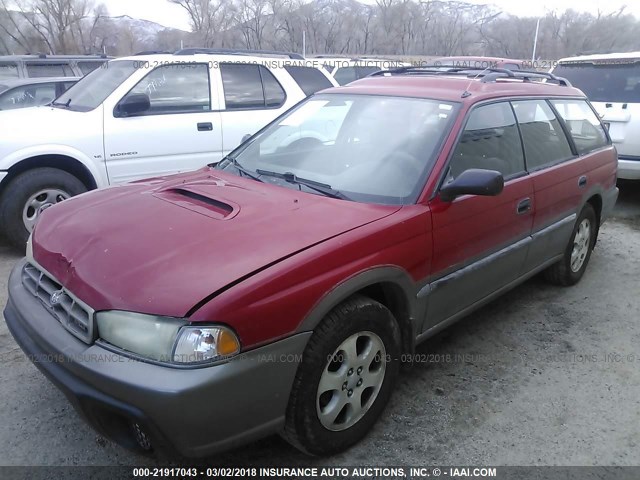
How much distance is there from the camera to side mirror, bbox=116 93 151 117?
5133 millimetres

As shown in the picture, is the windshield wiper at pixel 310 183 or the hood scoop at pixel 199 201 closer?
the hood scoop at pixel 199 201

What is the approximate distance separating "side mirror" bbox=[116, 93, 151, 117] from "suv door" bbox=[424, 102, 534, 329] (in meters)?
3.40

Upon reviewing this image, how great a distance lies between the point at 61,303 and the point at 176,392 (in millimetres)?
743

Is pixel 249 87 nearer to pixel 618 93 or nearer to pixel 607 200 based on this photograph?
pixel 607 200

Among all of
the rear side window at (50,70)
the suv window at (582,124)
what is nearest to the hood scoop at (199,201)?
the suv window at (582,124)

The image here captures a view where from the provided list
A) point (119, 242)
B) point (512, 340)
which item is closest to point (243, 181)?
point (119, 242)

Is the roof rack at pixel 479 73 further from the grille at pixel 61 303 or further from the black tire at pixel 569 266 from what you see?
the grille at pixel 61 303

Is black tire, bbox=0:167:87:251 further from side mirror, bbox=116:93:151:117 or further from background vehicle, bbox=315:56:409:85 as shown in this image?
background vehicle, bbox=315:56:409:85

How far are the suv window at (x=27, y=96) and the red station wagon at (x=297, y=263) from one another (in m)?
5.81

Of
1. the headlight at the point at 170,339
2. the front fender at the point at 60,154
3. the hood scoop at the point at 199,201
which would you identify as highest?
the hood scoop at the point at 199,201

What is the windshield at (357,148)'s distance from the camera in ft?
9.20

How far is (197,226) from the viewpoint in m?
2.34

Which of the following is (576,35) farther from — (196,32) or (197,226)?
(197,226)

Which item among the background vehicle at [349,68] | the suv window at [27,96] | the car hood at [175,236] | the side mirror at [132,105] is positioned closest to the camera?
the car hood at [175,236]
